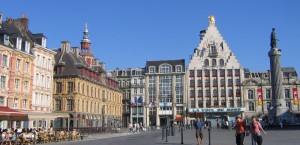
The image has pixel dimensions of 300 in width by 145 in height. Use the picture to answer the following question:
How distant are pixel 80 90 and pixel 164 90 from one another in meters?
32.7

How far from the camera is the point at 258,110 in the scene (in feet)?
253

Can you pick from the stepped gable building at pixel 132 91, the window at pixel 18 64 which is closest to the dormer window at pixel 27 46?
the window at pixel 18 64

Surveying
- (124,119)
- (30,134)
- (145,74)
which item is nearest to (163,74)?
(145,74)

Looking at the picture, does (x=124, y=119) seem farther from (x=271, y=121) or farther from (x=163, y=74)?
(x=271, y=121)

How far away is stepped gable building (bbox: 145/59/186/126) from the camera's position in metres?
81.3

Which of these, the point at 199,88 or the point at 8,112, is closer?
the point at 8,112

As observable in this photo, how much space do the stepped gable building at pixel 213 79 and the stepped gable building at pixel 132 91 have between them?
37.0 feet

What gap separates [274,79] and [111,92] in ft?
121

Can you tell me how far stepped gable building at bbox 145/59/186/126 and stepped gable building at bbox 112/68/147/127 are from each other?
1.32 metres

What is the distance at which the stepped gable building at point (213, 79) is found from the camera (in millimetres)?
79062

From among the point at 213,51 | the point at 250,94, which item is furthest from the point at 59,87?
the point at 250,94

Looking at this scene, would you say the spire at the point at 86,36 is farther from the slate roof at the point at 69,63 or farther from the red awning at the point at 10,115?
the red awning at the point at 10,115

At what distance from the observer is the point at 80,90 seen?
53688 mm

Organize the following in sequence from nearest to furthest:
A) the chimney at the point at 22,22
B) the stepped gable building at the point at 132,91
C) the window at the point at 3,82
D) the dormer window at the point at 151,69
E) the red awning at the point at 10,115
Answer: the red awning at the point at 10,115
the window at the point at 3,82
the chimney at the point at 22,22
the stepped gable building at the point at 132,91
the dormer window at the point at 151,69
